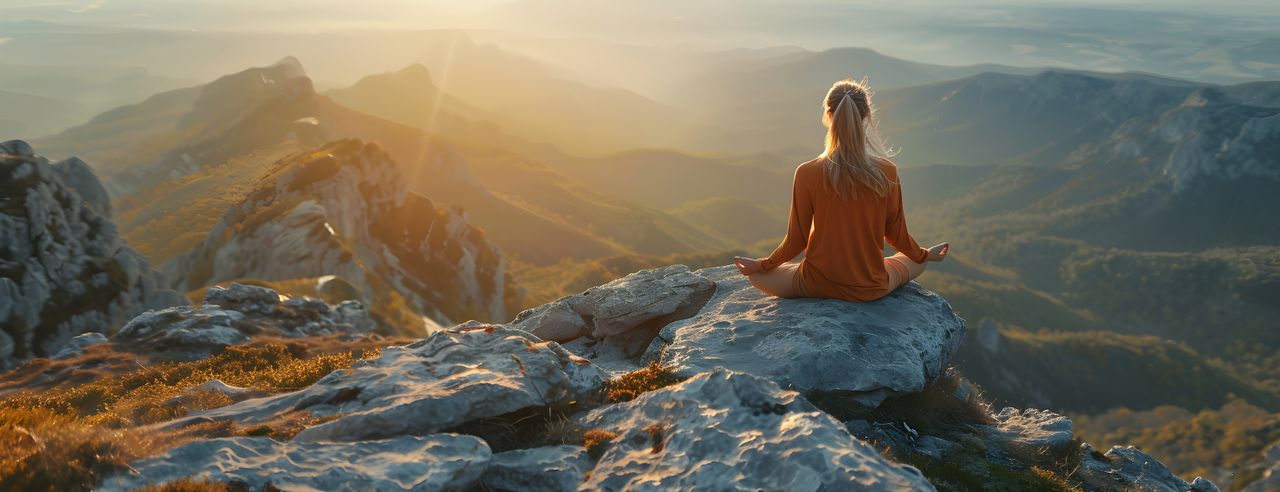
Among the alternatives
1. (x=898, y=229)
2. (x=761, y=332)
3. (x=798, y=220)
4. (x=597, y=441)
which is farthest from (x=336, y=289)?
(x=597, y=441)

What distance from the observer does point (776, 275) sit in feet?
47.7

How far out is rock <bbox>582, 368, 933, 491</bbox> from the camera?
691cm

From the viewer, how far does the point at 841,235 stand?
12531mm

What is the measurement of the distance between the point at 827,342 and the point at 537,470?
6.71 metres

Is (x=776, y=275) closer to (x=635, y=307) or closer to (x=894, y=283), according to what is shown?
(x=894, y=283)

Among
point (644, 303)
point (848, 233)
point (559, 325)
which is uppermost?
point (848, 233)

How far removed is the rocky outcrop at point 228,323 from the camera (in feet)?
79.0

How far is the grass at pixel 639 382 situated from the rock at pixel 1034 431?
281 inches

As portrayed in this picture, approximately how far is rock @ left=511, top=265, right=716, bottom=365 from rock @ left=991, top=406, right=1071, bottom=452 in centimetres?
752

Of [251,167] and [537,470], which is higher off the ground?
[537,470]

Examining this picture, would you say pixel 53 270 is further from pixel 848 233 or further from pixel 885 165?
pixel 885 165

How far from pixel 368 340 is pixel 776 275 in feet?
64.9

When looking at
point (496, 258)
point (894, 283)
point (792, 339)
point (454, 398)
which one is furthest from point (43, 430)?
point (496, 258)

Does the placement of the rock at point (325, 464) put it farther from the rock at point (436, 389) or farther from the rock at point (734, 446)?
the rock at point (734, 446)
